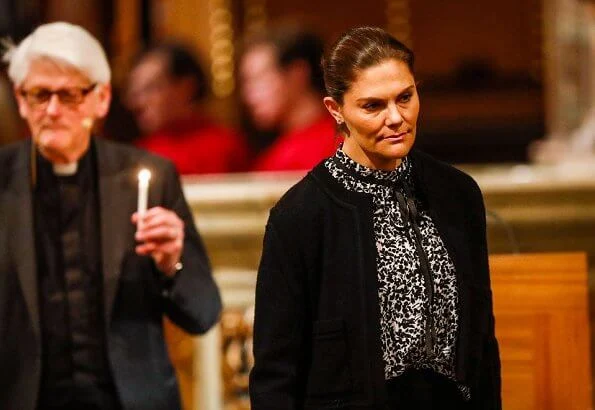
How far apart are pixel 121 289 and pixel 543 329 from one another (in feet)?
3.65

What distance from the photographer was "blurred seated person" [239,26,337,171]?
16.1 ft

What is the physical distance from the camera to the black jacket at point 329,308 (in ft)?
7.66

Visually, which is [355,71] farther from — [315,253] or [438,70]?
[438,70]

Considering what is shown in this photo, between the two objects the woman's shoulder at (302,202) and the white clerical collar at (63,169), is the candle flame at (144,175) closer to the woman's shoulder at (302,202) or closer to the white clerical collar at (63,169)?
the white clerical collar at (63,169)

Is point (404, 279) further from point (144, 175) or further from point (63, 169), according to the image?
point (63, 169)

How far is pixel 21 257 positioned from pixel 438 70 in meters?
4.35

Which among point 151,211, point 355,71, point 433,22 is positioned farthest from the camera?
point 433,22

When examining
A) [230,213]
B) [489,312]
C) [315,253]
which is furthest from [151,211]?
[230,213]

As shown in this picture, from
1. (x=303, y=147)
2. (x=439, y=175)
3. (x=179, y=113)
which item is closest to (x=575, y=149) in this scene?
(x=303, y=147)

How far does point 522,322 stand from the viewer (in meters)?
3.25

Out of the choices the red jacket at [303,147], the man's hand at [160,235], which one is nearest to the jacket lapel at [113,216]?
the man's hand at [160,235]

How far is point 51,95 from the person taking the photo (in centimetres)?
309

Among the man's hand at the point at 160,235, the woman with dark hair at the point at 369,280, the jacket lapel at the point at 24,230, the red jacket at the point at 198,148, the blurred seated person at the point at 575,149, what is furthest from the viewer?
the red jacket at the point at 198,148

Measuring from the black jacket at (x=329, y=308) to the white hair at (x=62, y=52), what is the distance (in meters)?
0.95
